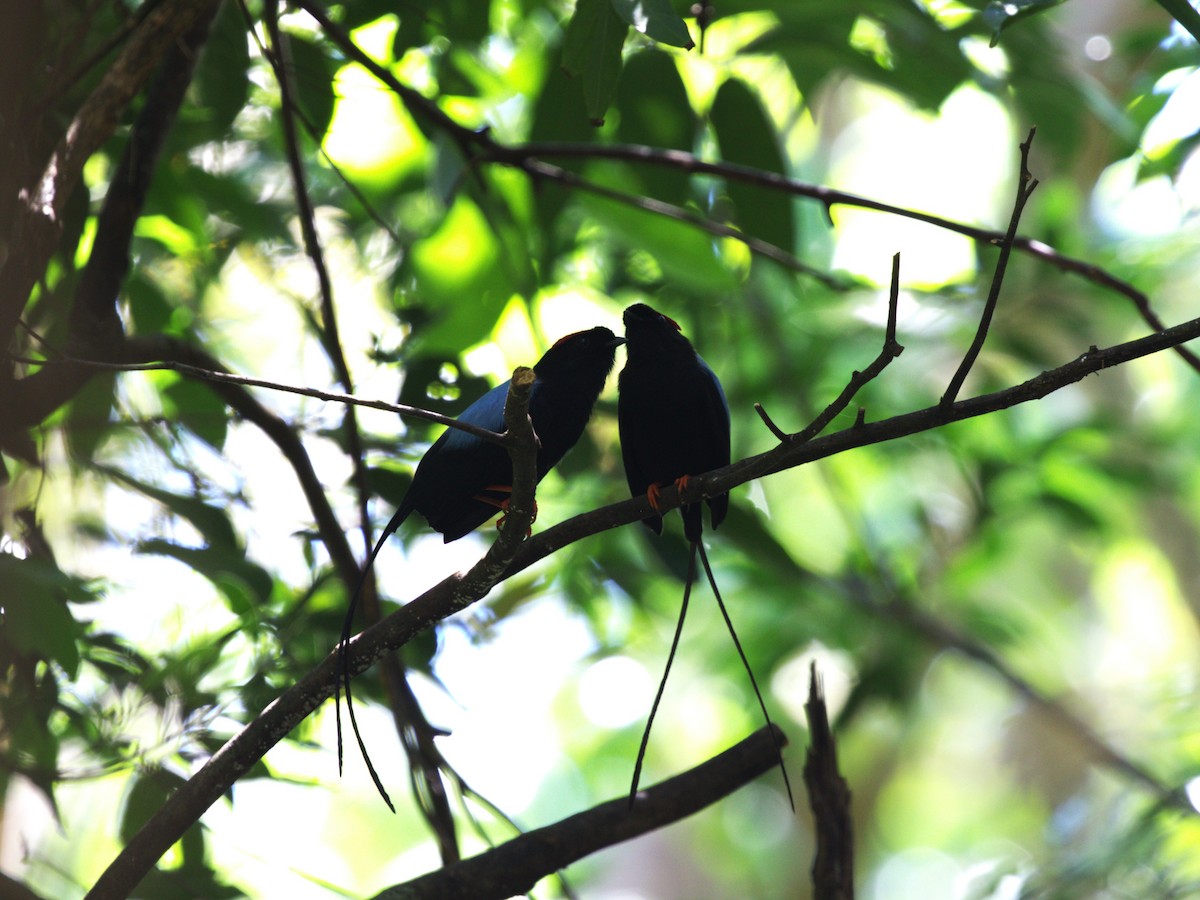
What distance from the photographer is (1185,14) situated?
6.22 feet

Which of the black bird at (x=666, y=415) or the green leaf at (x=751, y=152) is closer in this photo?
the black bird at (x=666, y=415)

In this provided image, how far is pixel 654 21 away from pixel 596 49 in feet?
0.74

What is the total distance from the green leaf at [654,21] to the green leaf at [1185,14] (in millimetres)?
850

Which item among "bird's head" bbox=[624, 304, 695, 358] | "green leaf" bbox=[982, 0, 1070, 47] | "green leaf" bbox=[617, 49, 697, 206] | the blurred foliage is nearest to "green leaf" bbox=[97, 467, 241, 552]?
the blurred foliage

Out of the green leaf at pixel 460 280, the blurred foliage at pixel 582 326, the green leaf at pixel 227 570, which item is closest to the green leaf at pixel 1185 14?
the blurred foliage at pixel 582 326

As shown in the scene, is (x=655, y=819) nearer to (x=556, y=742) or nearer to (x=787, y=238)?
(x=787, y=238)

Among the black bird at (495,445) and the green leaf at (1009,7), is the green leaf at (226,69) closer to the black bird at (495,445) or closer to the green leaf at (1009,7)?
the black bird at (495,445)

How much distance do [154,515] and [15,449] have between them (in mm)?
807

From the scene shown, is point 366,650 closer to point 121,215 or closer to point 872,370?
point 872,370

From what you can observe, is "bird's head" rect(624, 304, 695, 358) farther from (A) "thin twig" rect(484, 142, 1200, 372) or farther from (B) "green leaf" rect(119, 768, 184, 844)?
(B) "green leaf" rect(119, 768, 184, 844)

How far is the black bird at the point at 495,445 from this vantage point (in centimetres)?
260

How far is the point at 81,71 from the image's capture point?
2.77 meters

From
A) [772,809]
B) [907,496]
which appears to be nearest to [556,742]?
[772,809]

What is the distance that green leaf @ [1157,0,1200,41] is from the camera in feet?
6.20
